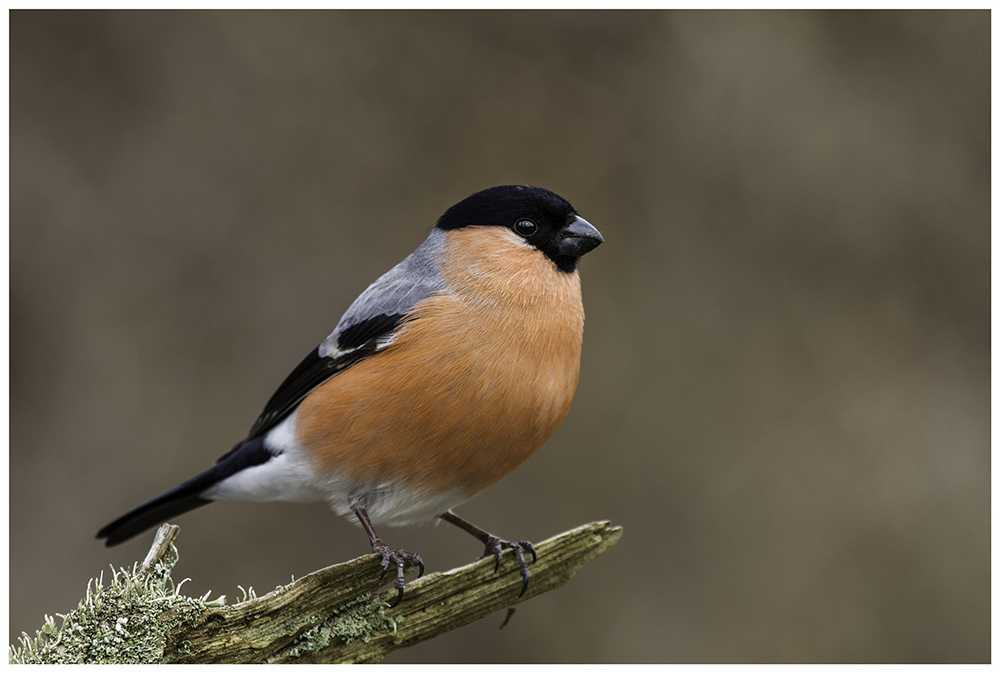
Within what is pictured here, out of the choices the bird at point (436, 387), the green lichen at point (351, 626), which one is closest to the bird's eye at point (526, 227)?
the bird at point (436, 387)

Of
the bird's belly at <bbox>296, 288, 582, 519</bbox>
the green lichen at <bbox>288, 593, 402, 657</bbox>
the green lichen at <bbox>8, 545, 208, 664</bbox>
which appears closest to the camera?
the green lichen at <bbox>8, 545, 208, 664</bbox>

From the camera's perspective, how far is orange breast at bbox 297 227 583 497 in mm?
2486

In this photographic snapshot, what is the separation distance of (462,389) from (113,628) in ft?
3.74

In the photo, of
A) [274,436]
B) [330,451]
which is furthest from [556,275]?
[274,436]

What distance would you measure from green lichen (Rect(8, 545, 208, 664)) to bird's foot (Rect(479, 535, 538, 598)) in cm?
98

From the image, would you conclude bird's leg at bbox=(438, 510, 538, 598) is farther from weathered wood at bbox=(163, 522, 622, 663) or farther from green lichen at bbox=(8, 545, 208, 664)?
green lichen at bbox=(8, 545, 208, 664)

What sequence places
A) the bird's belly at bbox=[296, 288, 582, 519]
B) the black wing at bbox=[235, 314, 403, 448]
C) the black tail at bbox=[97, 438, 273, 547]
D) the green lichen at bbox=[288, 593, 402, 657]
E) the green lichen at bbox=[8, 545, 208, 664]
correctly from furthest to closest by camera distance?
the black tail at bbox=[97, 438, 273, 547] < the black wing at bbox=[235, 314, 403, 448] < the bird's belly at bbox=[296, 288, 582, 519] < the green lichen at bbox=[288, 593, 402, 657] < the green lichen at bbox=[8, 545, 208, 664]

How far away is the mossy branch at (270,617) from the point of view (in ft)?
7.16

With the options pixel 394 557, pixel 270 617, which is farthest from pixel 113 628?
pixel 394 557

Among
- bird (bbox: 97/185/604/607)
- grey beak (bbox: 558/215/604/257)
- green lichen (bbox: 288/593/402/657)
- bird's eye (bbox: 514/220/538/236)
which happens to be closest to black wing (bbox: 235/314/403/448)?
bird (bbox: 97/185/604/607)

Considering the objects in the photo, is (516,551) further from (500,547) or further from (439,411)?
(439,411)

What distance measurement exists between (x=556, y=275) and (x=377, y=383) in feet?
2.29

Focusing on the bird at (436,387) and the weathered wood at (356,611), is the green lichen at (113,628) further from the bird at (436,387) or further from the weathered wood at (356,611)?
the bird at (436,387)

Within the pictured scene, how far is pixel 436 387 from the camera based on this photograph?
8.20ft
